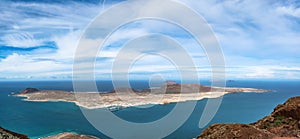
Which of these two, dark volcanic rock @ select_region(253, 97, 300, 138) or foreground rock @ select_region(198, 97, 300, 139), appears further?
dark volcanic rock @ select_region(253, 97, 300, 138)

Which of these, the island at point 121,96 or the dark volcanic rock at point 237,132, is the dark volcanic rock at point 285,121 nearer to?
the dark volcanic rock at point 237,132

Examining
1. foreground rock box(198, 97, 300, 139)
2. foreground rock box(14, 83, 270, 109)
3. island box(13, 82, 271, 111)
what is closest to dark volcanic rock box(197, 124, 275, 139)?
foreground rock box(198, 97, 300, 139)

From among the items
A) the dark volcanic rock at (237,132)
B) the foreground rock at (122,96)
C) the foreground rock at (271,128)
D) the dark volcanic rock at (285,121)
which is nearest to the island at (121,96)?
the foreground rock at (122,96)

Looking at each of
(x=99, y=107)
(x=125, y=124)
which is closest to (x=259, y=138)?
(x=125, y=124)

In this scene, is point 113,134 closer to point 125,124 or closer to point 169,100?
point 125,124

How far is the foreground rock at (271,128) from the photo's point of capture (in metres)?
16.8

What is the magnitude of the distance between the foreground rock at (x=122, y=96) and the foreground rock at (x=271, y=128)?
2548 inches

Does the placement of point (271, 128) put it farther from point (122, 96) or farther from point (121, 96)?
point (122, 96)

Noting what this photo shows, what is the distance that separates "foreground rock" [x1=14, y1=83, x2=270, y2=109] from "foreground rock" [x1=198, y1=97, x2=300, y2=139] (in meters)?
64.7

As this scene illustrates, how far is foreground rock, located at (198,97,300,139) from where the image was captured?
55.1 feet

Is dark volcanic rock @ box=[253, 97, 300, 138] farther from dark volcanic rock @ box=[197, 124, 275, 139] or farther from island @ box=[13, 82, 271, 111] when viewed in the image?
island @ box=[13, 82, 271, 111]

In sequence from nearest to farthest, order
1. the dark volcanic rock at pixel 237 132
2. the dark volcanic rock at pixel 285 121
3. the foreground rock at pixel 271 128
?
the dark volcanic rock at pixel 237 132 < the foreground rock at pixel 271 128 < the dark volcanic rock at pixel 285 121

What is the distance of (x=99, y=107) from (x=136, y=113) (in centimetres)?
1401

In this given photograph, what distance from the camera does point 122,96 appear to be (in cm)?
10694
